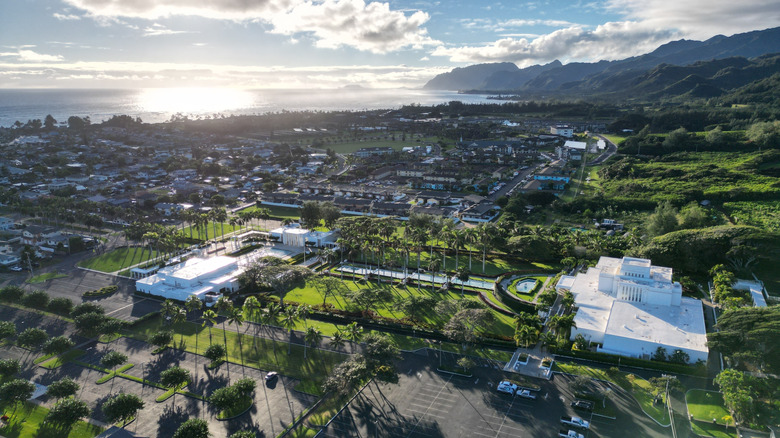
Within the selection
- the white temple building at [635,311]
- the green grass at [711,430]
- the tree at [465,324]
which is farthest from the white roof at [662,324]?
the tree at [465,324]

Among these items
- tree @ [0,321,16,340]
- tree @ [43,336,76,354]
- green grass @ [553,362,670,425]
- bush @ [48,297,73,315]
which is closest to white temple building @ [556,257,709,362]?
green grass @ [553,362,670,425]

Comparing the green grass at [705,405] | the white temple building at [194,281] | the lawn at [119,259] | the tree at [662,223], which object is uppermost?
the tree at [662,223]

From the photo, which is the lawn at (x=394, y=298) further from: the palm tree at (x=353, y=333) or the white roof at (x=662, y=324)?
the white roof at (x=662, y=324)

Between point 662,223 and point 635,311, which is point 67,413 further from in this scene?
point 662,223

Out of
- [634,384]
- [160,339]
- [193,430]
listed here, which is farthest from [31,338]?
[634,384]

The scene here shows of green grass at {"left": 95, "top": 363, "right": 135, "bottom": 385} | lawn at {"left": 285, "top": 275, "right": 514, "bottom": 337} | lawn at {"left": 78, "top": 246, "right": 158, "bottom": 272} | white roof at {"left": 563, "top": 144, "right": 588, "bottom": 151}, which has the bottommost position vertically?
green grass at {"left": 95, "top": 363, "right": 135, "bottom": 385}

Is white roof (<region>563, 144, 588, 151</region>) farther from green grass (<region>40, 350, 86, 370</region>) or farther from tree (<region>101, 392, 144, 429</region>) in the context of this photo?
tree (<region>101, 392, 144, 429</region>)
